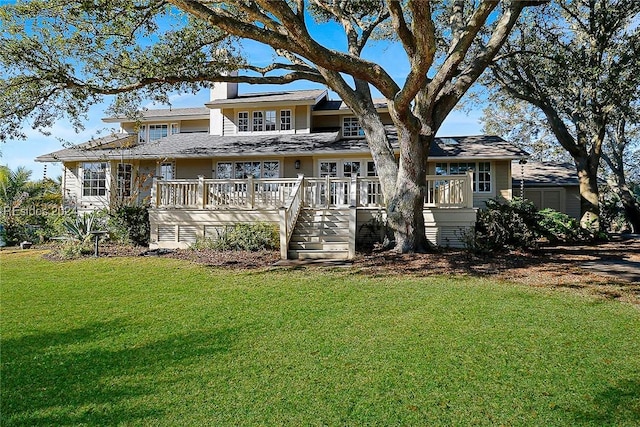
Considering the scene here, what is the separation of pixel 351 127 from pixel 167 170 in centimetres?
881

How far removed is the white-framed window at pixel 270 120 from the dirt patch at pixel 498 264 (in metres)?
8.88

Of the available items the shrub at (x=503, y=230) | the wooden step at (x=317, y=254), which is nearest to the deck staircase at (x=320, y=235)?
the wooden step at (x=317, y=254)

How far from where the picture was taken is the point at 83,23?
10.9 m

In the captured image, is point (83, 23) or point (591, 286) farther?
point (83, 23)

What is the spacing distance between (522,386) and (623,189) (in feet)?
74.9

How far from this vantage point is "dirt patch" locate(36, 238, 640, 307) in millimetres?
7693

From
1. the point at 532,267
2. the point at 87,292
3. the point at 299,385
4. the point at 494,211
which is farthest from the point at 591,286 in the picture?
the point at 87,292

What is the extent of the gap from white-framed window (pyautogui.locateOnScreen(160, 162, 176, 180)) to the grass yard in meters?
11.4

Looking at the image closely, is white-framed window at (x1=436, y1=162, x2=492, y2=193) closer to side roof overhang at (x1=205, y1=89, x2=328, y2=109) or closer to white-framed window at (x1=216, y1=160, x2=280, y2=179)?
side roof overhang at (x1=205, y1=89, x2=328, y2=109)

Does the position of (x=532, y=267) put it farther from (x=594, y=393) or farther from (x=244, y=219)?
(x=244, y=219)

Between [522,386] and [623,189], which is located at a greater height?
[623,189]

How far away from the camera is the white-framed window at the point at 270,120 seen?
19.5 m

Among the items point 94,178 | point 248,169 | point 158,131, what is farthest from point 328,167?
point 94,178

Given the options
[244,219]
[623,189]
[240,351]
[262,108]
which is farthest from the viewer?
[623,189]
